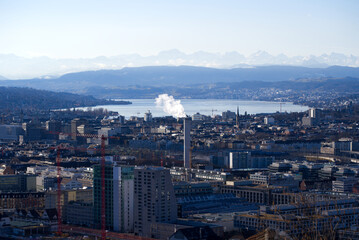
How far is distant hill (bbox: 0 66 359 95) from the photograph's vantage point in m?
136

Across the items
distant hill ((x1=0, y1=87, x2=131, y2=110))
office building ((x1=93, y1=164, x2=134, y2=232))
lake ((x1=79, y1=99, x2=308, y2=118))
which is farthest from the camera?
distant hill ((x1=0, y1=87, x2=131, y2=110))

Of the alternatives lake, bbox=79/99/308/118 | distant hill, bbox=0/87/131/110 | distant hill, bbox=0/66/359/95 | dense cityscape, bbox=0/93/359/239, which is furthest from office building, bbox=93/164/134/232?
distant hill, bbox=0/66/359/95

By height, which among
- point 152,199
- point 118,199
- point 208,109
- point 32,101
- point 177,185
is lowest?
point 208,109

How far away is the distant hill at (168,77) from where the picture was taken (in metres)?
136

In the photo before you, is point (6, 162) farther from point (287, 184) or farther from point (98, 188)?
point (98, 188)

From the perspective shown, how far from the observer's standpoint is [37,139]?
1740 inches

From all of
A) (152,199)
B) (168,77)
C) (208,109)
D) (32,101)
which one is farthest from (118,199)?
(168,77)

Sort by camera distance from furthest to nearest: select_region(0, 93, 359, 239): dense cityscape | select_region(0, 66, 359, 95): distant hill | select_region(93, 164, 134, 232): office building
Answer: select_region(0, 66, 359, 95): distant hill → select_region(93, 164, 134, 232): office building → select_region(0, 93, 359, 239): dense cityscape

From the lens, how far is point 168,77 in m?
146

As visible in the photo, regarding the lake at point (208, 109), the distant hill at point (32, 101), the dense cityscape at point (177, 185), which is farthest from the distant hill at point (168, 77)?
the dense cityscape at point (177, 185)

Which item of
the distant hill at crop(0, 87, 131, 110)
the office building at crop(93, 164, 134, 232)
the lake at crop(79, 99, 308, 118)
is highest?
the office building at crop(93, 164, 134, 232)

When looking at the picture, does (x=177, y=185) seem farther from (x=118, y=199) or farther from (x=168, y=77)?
(x=168, y=77)

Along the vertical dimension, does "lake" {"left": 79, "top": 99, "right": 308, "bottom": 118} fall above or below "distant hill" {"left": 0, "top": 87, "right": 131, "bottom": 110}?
below

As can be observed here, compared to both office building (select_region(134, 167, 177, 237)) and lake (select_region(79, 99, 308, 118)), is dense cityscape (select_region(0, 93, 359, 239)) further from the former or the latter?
lake (select_region(79, 99, 308, 118))
